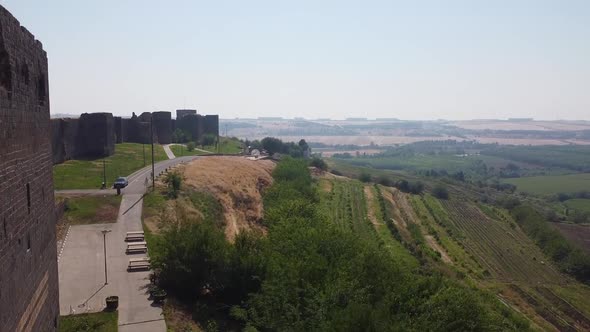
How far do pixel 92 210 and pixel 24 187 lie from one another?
23677 millimetres

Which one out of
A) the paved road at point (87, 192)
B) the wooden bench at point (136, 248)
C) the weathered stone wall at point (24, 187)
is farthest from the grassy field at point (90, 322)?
the paved road at point (87, 192)

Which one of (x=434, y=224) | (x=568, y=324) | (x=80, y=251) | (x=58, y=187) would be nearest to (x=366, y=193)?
(x=434, y=224)

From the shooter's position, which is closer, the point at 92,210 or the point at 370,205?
the point at 92,210


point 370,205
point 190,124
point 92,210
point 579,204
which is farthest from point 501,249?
point 579,204

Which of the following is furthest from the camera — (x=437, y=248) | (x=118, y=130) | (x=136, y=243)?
(x=118, y=130)

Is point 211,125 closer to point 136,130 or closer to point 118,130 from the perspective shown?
point 136,130

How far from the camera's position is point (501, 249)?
66.2 m

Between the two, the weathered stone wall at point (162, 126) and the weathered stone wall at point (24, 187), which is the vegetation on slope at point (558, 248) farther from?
the weathered stone wall at point (24, 187)

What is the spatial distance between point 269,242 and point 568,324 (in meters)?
30.5

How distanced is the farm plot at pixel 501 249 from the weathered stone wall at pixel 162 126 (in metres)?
47.6

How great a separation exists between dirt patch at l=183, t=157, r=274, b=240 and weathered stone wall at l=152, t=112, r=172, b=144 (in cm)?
2072

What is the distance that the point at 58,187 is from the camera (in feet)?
134

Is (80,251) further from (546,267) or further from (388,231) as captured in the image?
(546,267)

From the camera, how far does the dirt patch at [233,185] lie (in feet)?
150
